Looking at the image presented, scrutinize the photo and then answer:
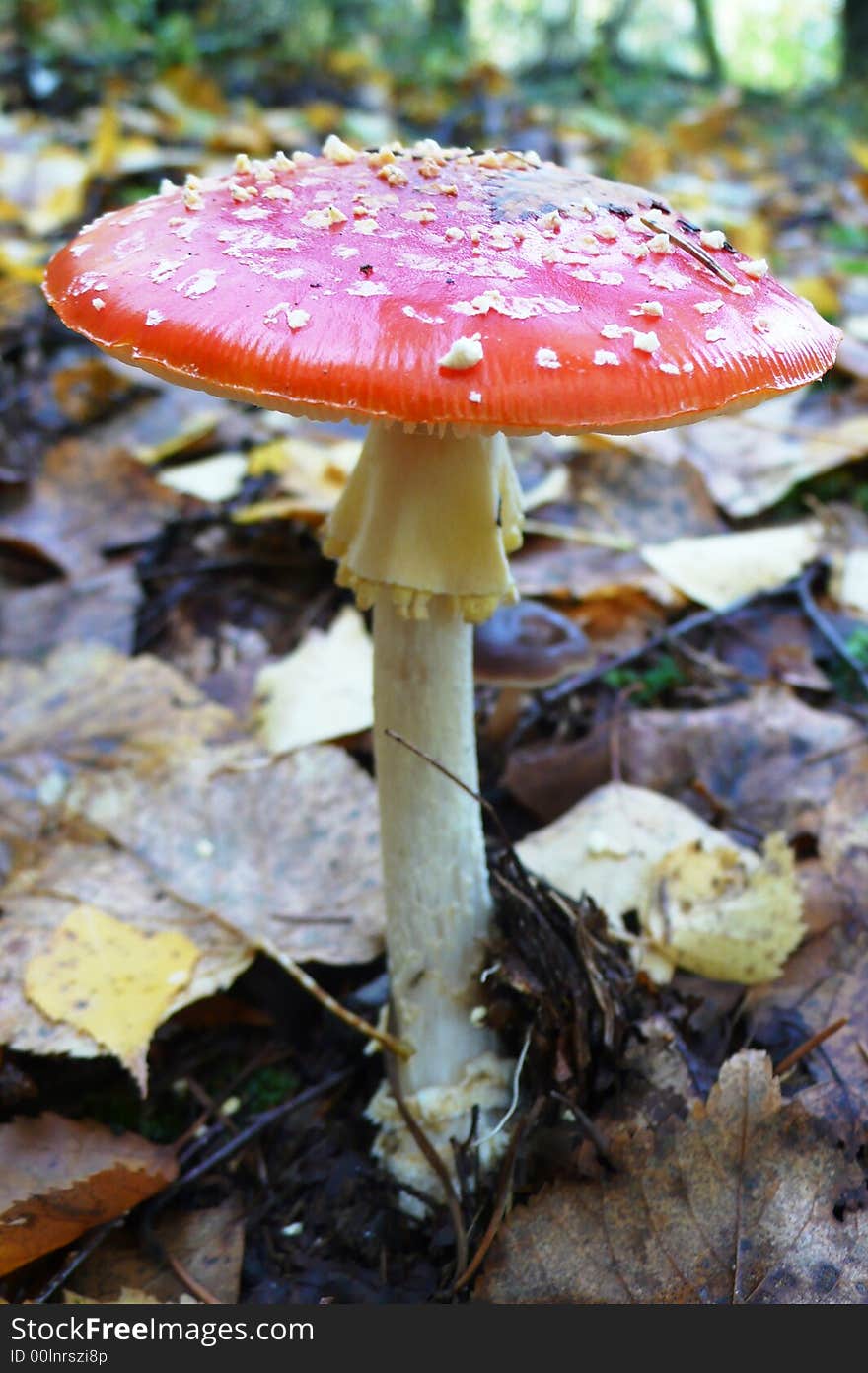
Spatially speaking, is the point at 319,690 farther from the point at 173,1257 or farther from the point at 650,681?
the point at 173,1257

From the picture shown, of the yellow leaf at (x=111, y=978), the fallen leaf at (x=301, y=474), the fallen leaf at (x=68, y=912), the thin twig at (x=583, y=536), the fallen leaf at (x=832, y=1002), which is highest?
the fallen leaf at (x=301, y=474)

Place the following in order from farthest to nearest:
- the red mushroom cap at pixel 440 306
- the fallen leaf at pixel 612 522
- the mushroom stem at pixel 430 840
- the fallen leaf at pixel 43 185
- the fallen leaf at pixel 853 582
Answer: the fallen leaf at pixel 43 185, the fallen leaf at pixel 612 522, the fallen leaf at pixel 853 582, the mushroom stem at pixel 430 840, the red mushroom cap at pixel 440 306

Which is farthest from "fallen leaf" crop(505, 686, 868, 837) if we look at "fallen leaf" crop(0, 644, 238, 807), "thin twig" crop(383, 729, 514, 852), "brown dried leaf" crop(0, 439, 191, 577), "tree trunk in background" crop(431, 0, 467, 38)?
"tree trunk in background" crop(431, 0, 467, 38)

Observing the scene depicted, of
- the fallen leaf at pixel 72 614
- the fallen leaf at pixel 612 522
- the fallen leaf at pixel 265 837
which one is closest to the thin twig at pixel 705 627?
the fallen leaf at pixel 612 522

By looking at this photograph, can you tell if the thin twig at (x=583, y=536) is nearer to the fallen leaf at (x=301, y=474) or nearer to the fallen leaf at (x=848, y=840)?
the fallen leaf at (x=301, y=474)

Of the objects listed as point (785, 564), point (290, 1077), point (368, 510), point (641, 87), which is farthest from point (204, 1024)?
point (641, 87)

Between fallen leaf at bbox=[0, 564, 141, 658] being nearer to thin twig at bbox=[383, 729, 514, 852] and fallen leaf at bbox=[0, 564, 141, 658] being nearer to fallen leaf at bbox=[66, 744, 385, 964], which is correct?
fallen leaf at bbox=[66, 744, 385, 964]
